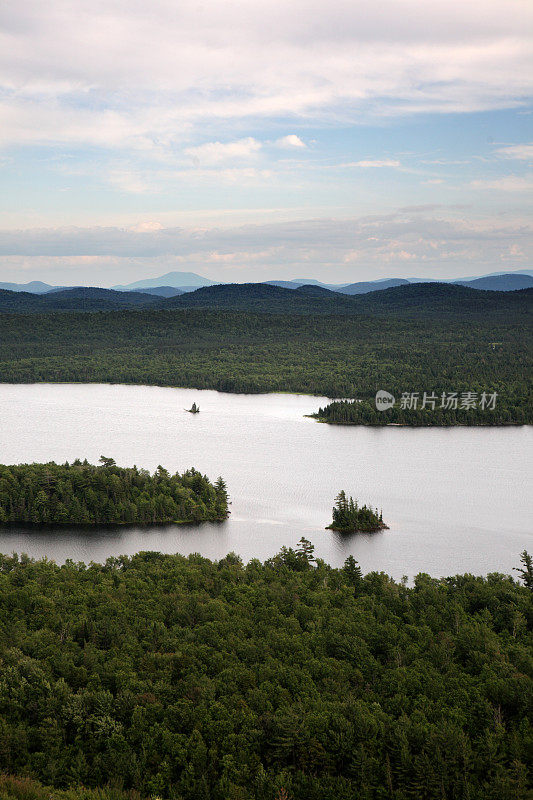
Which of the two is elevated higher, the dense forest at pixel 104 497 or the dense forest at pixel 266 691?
the dense forest at pixel 104 497

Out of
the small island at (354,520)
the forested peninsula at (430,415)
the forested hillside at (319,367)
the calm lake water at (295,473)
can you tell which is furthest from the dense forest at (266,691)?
the forested hillside at (319,367)

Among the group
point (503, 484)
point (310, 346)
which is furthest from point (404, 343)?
→ point (503, 484)

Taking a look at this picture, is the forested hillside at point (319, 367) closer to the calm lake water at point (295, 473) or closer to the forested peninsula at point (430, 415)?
the forested peninsula at point (430, 415)

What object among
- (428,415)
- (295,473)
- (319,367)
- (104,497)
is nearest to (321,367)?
(319,367)

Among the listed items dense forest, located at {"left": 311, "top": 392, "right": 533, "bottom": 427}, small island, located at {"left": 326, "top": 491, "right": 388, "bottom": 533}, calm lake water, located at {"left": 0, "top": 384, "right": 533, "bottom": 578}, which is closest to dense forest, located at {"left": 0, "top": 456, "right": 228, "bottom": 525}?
calm lake water, located at {"left": 0, "top": 384, "right": 533, "bottom": 578}

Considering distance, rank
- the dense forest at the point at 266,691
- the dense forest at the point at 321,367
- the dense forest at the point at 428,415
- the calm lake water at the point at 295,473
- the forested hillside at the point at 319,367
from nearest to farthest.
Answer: the dense forest at the point at 266,691 < the calm lake water at the point at 295,473 < the dense forest at the point at 428,415 < the dense forest at the point at 321,367 < the forested hillside at the point at 319,367

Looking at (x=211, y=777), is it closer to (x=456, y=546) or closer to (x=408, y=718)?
(x=408, y=718)

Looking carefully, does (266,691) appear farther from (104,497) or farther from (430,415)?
(430,415)
